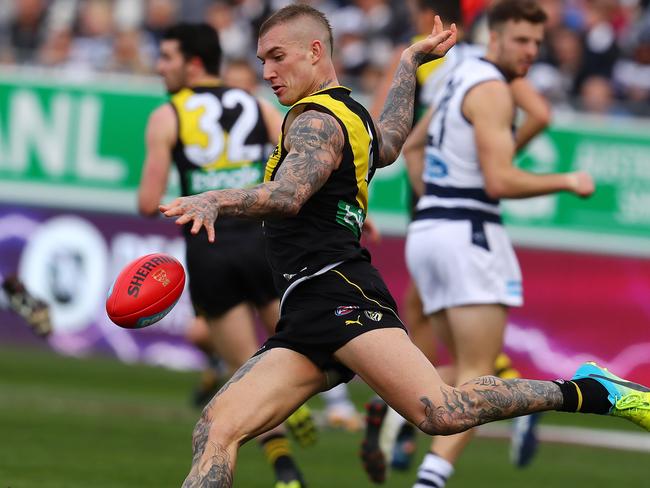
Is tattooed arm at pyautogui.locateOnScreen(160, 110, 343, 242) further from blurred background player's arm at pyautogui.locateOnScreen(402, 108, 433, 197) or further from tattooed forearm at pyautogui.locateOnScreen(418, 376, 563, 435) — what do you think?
blurred background player's arm at pyautogui.locateOnScreen(402, 108, 433, 197)

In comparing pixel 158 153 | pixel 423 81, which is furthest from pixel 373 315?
pixel 423 81

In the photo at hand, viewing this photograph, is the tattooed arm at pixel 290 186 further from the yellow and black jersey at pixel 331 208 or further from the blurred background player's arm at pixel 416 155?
Answer: the blurred background player's arm at pixel 416 155

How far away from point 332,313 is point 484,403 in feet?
2.52

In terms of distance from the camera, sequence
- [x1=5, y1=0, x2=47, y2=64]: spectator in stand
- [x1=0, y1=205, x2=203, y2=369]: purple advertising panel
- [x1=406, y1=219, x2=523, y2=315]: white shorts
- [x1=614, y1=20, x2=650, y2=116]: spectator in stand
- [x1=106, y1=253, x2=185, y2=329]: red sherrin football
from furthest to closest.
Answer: [x1=5, y1=0, x2=47, y2=64]: spectator in stand → [x1=614, y1=20, x2=650, y2=116]: spectator in stand → [x1=0, y1=205, x2=203, y2=369]: purple advertising panel → [x1=406, y1=219, x2=523, y2=315]: white shorts → [x1=106, y1=253, x2=185, y2=329]: red sherrin football

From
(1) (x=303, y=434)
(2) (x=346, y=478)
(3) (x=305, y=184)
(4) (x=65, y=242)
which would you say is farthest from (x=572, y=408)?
(4) (x=65, y=242)

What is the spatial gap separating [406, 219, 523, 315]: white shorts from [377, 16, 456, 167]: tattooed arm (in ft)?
4.90

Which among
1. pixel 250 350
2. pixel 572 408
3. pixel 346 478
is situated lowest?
pixel 346 478

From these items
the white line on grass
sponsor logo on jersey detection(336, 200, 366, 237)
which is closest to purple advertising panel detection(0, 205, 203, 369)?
the white line on grass

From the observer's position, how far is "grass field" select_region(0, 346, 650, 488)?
884 centimetres

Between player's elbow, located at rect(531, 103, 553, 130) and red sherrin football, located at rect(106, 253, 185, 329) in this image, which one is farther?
player's elbow, located at rect(531, 103, 553, 130)

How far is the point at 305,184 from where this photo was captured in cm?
571

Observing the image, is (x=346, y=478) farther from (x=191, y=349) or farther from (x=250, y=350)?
(x=191, y=349)

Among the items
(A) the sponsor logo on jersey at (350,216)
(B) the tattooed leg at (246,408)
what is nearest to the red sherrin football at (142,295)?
(B) the tattooed leg at (246,408)

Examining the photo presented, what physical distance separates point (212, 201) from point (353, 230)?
1077 millimetres
